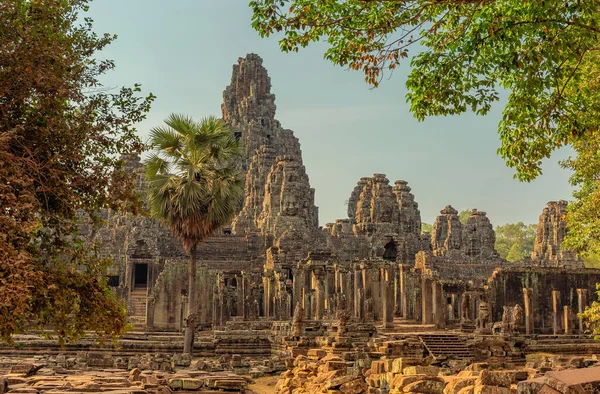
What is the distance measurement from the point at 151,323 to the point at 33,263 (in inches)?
770

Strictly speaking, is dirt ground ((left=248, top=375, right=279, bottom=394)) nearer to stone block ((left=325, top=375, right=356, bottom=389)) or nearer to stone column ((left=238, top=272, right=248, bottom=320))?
stone block ((left=325, top=375, right=356, bottom=389))

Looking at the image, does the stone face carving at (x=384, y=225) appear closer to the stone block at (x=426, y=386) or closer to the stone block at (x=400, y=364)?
the stone block at (x=400, y=364)

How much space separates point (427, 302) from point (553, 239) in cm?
2266

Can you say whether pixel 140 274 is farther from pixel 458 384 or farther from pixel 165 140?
pixel 458 384

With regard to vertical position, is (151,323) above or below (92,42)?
below

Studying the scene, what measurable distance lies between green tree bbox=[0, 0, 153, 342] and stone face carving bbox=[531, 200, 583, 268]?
127 ft

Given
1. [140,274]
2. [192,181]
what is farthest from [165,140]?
[140,274]

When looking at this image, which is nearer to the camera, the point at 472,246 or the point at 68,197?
the point at 68,197

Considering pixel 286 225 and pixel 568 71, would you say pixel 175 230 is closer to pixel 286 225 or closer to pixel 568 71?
pixel 568 71

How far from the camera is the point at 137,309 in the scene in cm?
3534

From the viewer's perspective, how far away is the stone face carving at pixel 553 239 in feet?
149

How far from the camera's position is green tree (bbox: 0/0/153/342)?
861 centimetres

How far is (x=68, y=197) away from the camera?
9.55 metres

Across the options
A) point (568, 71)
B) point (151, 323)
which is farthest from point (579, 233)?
point (151, 323)
